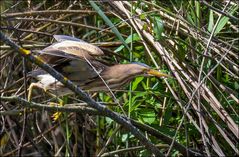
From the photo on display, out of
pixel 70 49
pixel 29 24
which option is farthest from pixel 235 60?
pixel 29 24

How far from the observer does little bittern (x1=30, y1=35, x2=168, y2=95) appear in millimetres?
1515

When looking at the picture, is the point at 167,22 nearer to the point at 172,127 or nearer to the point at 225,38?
the point at 225,38

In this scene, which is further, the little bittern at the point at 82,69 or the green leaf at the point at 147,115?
the green leaf at the point at 147,115

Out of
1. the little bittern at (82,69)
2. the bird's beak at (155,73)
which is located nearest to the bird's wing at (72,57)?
the little bittern at (82,69)

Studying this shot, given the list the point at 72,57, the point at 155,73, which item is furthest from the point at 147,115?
the point at 72,57

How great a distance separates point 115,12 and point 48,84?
45 cm

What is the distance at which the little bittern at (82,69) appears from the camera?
151 centimetres

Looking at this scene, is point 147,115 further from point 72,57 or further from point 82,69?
point 72,57

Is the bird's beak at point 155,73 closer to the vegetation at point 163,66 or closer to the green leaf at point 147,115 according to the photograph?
the vegetation at point 163,66

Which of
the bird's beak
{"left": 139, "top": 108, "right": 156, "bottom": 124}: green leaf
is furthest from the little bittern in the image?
{"left": 139, "top": 108, "right": 156, "bottom": 124}: green leaf

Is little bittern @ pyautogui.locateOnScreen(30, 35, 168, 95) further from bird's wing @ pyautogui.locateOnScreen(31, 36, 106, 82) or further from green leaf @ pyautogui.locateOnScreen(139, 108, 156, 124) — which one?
green leaf @ pyautogui.locateOnScreen(139, 108, 156, 124)

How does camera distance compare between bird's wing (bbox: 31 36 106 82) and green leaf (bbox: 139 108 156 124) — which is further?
green leaf (bbox: 139 108 156 124)

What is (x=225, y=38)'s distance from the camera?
6.23ft

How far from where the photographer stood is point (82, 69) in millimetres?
1605
